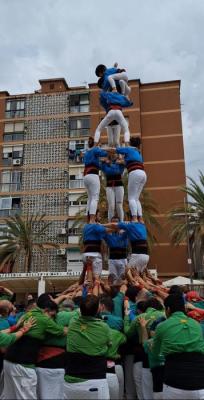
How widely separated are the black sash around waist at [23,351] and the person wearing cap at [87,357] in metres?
0.64

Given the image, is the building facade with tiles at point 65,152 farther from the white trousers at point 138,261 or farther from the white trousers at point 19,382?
the white trousers at point 19,382

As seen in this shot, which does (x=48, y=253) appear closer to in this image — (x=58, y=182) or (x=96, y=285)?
(x=58, y=182)

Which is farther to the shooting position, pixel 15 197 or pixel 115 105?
pixel 15 197

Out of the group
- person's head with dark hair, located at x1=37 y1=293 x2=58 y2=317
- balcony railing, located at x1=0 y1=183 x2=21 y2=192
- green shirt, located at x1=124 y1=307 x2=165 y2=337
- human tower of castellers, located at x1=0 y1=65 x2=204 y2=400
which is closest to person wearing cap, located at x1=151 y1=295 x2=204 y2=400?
human tower of castellers, located at x1=0 y1=65 x2=204 y2=400

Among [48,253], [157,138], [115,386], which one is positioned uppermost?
[157,138]

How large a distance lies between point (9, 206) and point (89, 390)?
3927 centimetres

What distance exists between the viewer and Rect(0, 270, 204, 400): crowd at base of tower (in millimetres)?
4418

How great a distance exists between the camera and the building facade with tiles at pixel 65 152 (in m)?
40.7

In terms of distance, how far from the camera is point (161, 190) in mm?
41062

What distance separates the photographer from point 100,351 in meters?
4.68

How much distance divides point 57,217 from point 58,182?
3546 millimetres

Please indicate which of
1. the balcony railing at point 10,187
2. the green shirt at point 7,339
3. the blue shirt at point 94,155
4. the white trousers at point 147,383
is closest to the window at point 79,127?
the balcony railing at point 10,187

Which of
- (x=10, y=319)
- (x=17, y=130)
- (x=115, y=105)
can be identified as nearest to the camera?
(x=10, y=319)

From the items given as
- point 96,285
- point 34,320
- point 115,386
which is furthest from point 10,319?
point 96,285
